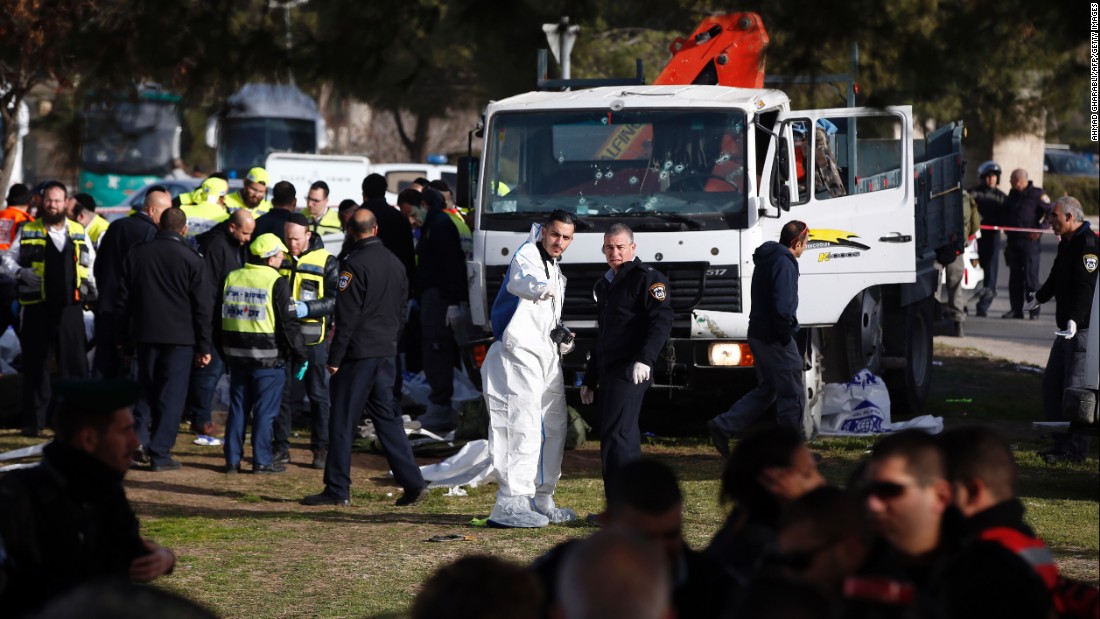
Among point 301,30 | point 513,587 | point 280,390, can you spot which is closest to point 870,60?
point 301,30

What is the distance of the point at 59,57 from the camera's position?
18.1ft

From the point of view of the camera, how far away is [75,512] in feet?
13.8

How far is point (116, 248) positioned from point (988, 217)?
14092 mm

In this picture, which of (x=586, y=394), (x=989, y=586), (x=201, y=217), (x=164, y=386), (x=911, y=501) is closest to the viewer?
(x=989, y=586)

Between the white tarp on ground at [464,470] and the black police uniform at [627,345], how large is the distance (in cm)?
180

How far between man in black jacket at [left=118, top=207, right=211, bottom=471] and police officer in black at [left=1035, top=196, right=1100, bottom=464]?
6342mm

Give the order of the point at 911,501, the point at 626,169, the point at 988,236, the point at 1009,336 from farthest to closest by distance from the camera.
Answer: the point at 988,236 → the point at 1009,336 → the point at 626,169 → the point at 911,501

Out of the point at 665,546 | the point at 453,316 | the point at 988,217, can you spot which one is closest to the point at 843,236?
the point at 453,316

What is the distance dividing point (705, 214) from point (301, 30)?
629 centimetres

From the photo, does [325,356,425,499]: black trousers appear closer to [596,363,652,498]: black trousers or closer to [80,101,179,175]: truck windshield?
[596,363,652,498]: black trousers

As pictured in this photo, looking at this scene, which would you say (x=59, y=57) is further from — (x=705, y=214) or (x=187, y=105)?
(x=705, y=214)

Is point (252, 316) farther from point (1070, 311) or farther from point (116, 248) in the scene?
point (1070, 311)

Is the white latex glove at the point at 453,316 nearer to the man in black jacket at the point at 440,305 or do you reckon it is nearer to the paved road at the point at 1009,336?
the man in black jacket at the point at 440,305

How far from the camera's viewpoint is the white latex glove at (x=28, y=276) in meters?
12.1
